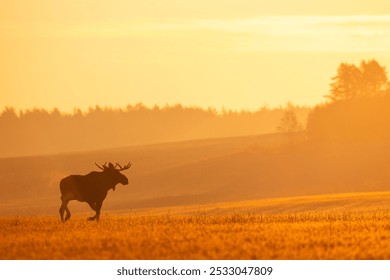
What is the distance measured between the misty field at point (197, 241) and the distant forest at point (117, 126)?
12313 cm

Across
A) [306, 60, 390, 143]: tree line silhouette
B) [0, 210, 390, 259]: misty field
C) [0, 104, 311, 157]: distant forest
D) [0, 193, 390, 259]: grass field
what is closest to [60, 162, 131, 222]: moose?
[0, 193, 390, 259]: grass field

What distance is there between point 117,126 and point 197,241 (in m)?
156

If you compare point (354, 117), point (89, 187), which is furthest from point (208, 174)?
point (89, 187)

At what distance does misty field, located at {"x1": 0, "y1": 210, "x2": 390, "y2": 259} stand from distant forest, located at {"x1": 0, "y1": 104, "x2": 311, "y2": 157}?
12313 cm

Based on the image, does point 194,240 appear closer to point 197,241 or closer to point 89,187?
point 197,241

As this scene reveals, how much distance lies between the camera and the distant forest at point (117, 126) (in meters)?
150

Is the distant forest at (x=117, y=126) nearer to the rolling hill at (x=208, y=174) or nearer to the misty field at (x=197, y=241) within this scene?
the rolling hill at (x=208, y=174)

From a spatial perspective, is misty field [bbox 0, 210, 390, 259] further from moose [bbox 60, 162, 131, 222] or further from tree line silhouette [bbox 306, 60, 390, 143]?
tree line silhouette [bbox 306, 60, 390, 143]

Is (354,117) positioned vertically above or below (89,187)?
above

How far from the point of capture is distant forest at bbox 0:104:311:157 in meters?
150

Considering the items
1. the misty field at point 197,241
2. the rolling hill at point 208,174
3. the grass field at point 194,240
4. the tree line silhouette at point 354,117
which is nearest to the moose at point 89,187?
the grass field at point 194,240

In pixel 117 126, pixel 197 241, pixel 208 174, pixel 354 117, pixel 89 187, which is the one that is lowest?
pixel 197 241

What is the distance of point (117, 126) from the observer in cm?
17088

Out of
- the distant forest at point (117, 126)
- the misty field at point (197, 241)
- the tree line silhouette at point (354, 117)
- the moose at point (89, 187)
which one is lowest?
the misty field at point (197, 241)
